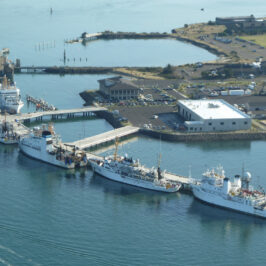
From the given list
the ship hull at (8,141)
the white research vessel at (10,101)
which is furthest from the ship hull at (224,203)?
the white research vessel at (10,101)

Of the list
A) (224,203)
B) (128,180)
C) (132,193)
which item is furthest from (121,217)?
(224,203)

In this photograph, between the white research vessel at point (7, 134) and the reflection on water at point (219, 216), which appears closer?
the reflection on water at point (219, 216)

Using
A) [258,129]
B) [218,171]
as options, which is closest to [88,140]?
[218,171]

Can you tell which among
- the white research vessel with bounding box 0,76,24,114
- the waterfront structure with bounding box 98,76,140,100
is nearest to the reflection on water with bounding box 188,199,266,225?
the white research vessel with bounding box 0,76,24,114

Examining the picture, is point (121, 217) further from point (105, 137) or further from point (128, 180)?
point (105, 137)

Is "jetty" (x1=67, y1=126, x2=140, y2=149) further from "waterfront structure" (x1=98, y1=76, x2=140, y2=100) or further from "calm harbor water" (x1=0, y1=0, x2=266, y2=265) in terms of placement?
"waterfront structure" (x1=98, y1=76, x2=140, y2=100)

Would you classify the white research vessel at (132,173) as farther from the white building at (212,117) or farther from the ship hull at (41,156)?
the white building at (212,117)

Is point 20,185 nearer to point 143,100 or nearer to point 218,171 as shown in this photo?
point 218,171
